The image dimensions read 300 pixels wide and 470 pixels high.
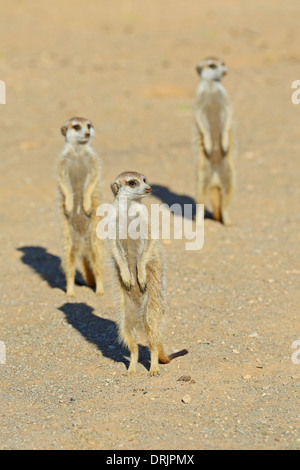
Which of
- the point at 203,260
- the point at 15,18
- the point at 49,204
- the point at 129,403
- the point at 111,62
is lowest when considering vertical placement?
the point at 129,403

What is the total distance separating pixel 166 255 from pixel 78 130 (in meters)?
1.43

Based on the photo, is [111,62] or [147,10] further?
[147,10]

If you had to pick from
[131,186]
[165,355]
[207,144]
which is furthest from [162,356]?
[207,144]

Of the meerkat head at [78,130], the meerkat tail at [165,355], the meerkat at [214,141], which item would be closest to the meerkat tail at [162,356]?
the meerkat tail at [165,355]

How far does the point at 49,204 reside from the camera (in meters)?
9.34

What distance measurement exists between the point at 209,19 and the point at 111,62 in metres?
4.37

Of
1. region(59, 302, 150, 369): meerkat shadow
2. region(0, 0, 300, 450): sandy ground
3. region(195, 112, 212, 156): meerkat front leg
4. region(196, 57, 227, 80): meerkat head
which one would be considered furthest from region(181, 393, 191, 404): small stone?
region(196, 57, 227, 80): meerkat head

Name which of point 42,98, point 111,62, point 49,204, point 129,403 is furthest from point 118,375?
point 111,62

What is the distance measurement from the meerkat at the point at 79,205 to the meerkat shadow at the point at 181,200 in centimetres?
211

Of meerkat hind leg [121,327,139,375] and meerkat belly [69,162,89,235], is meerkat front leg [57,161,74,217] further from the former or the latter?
meerkat hind leg [121,327,139,375]

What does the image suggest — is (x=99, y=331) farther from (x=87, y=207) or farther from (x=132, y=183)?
(x=132, y=183)

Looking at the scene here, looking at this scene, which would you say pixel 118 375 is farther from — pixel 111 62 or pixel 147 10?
pixel 147 10

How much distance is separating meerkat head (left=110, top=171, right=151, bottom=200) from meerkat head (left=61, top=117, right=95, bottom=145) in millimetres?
1874

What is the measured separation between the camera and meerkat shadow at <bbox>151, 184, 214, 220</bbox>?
8.80 m
